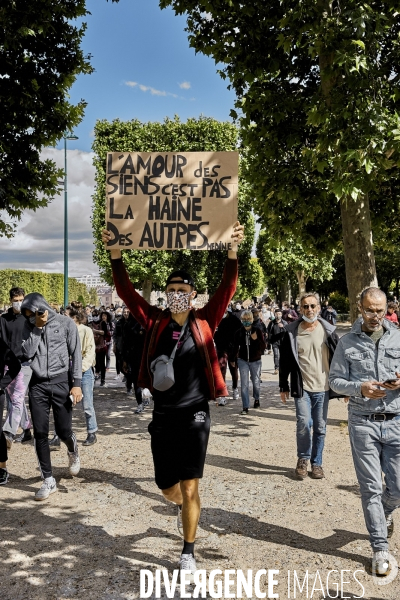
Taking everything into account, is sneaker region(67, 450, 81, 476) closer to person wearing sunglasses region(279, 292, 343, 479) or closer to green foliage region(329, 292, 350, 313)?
person wearing sunglasses region(279, 292, 343, 479)

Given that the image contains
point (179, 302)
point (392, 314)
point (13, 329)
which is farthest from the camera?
point (392, 314)

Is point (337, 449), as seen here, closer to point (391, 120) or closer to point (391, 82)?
point (391, 120)

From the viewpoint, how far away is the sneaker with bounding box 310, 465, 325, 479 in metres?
5.99

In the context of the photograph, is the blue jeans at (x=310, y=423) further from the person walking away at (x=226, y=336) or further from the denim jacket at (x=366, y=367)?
the person walking away at (x=226, y=336)

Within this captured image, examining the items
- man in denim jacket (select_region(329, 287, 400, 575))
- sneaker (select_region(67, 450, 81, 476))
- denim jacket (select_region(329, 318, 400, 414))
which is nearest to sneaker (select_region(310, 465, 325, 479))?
man in denim jacket (select_region(329, 287, 400, 575))

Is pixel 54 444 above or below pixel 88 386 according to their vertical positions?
below

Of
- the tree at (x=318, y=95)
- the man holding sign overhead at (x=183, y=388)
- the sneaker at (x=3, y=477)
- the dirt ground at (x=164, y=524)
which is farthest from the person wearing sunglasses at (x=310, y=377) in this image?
the sneaker at (x=3, y=477)

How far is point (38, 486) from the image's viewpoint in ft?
19.1

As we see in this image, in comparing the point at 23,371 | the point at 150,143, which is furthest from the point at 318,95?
the point at 150,143

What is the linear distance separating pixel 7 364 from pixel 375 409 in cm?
369

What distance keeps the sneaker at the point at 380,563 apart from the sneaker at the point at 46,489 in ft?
10.2

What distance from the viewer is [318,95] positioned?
7.37m

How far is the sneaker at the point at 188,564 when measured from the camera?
149 inches

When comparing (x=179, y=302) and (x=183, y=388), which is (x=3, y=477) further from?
(x=179, y=302)
